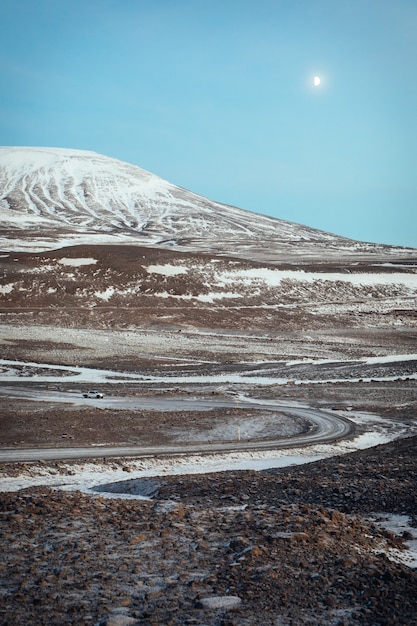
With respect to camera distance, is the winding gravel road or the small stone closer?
the small stone

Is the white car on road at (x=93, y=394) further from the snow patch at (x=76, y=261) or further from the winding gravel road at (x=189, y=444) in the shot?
the snow patch at (x=76, y=261)

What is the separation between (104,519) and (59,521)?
95 cm

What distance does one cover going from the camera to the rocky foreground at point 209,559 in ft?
30.9

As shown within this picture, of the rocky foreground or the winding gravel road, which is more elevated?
the rocky foreground

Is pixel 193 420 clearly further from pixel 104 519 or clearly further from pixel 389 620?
pixel 389 620

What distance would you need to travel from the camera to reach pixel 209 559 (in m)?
11.4

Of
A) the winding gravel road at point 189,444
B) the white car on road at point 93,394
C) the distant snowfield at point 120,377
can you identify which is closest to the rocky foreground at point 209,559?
the winding gravel road at point 189,444

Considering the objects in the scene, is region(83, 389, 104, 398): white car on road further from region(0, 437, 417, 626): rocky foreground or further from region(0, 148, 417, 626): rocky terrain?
region(0, 437, 417, 626): rocky foreground

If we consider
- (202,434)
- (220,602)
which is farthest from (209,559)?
(202,434)

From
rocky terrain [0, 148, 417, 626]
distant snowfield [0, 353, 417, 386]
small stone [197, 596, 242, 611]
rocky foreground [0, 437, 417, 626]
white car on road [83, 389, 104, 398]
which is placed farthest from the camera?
distant snowfield [0, 353, 417, 386]

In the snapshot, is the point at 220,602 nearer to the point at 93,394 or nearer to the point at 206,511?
the point at 206,511

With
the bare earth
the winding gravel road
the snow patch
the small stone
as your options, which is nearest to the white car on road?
the winding gravel road

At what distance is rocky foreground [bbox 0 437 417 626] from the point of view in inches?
371

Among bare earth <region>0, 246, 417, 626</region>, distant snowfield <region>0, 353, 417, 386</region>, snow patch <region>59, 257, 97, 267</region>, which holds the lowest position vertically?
distant snowfield <region>0, 353, 417, 386</region>
